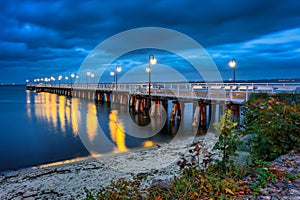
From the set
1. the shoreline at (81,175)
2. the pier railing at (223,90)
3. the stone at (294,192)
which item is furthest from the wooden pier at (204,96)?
the stone at (294,192)

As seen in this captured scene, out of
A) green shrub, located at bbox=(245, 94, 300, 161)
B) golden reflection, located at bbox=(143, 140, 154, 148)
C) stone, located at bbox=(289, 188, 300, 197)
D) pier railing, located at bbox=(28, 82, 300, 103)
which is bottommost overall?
golden reflection, located at bbox=(143, 140, 154, 148)

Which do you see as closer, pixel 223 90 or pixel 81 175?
pixel 81 175

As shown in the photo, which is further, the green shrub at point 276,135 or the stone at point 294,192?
the green shrub at point 276,135

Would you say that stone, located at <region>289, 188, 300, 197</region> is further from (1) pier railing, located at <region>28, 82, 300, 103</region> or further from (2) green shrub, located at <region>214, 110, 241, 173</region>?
(1) pier railing, located at <region>28, 82, 300, 103</region>

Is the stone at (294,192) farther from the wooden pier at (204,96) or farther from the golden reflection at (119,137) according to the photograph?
the golden reflection at (119,137)

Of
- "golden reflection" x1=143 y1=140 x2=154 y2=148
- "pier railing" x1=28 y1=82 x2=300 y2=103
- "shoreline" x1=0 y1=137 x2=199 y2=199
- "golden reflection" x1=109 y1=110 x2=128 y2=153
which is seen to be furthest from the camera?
"golden reflection" x1=143 y1=140 x2=154 y2=148

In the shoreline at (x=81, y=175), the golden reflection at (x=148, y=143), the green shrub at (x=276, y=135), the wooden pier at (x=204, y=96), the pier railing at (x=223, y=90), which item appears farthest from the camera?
the wooden pier at (x=204, y=96)

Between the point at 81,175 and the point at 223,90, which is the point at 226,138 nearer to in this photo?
the point at 81,175

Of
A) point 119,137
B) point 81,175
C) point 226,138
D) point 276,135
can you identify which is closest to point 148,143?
point 119,137

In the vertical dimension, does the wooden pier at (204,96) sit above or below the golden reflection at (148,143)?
above

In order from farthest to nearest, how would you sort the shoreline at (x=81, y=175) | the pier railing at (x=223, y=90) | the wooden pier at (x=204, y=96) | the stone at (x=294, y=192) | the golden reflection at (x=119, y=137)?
the wooden pier at (x=204, y=96) → the golden reflection at (x=119, y=137) → the pier railing at (x=223, y=90) → the shoreline at (x=81, y=175) → the stone at (x=294, y=192)

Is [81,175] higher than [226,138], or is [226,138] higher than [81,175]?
[226,138]

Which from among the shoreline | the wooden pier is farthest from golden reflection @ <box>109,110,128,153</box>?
the wooden pier

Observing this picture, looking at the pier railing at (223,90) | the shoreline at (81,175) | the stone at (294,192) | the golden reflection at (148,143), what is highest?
the pier railing at (223,90)
